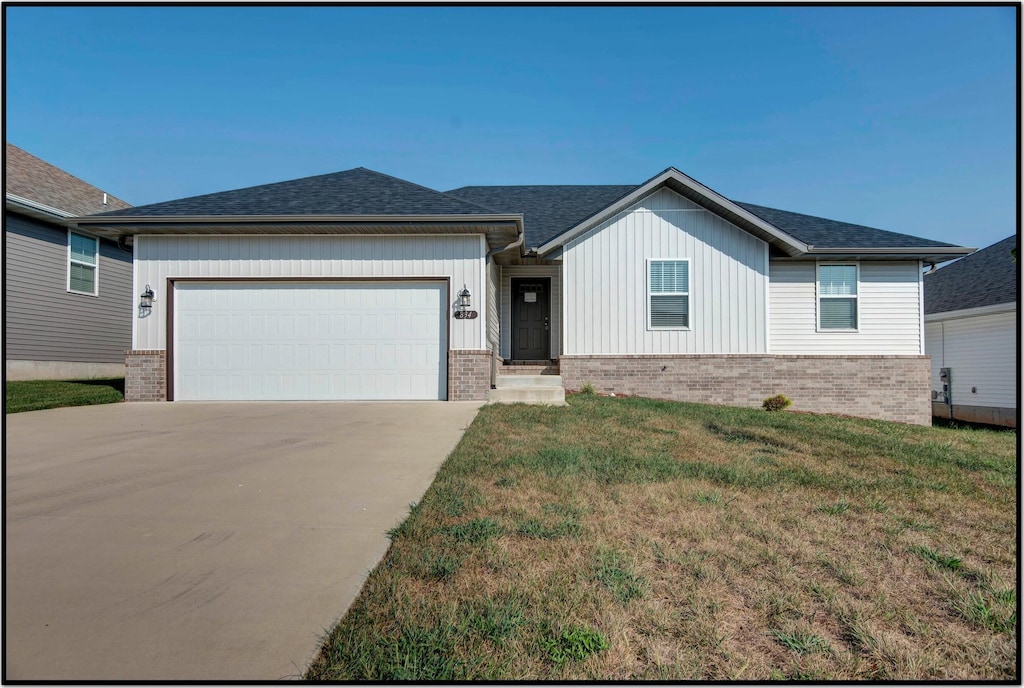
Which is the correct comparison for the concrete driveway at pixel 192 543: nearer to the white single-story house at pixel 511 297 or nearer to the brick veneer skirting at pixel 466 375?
the brick veneer skirting at pixel 466 375

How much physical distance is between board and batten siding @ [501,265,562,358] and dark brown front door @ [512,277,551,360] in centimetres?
17

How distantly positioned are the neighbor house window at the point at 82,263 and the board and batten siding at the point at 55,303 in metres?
0.14

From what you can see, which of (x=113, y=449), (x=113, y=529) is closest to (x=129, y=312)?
(x=113, y=449)

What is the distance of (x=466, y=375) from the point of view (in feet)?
34.3

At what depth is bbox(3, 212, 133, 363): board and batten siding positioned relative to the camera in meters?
12.7

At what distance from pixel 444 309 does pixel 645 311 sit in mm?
4575

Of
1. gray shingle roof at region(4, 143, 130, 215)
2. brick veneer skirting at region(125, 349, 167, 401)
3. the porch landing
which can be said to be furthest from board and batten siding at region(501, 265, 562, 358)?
gray shingle roof at region(4, 143, 130, 215)

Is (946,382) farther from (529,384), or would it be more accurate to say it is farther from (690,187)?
(529,384)

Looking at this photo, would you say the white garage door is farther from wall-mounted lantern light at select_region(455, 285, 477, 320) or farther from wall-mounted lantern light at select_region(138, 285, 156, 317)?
wall-mounted lantern light at select_region(138, 285, 156, 317)

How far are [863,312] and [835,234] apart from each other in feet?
6.33

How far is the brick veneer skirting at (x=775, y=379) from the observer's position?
12.2 meters

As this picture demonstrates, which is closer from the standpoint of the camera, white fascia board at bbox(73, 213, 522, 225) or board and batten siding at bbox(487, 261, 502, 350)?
white fascia board at bbox(73, 213, 522, 225)

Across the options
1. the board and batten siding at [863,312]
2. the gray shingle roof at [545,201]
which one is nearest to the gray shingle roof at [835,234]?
the board and batten siding at [863,312]

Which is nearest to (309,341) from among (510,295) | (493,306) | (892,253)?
(493,306)
